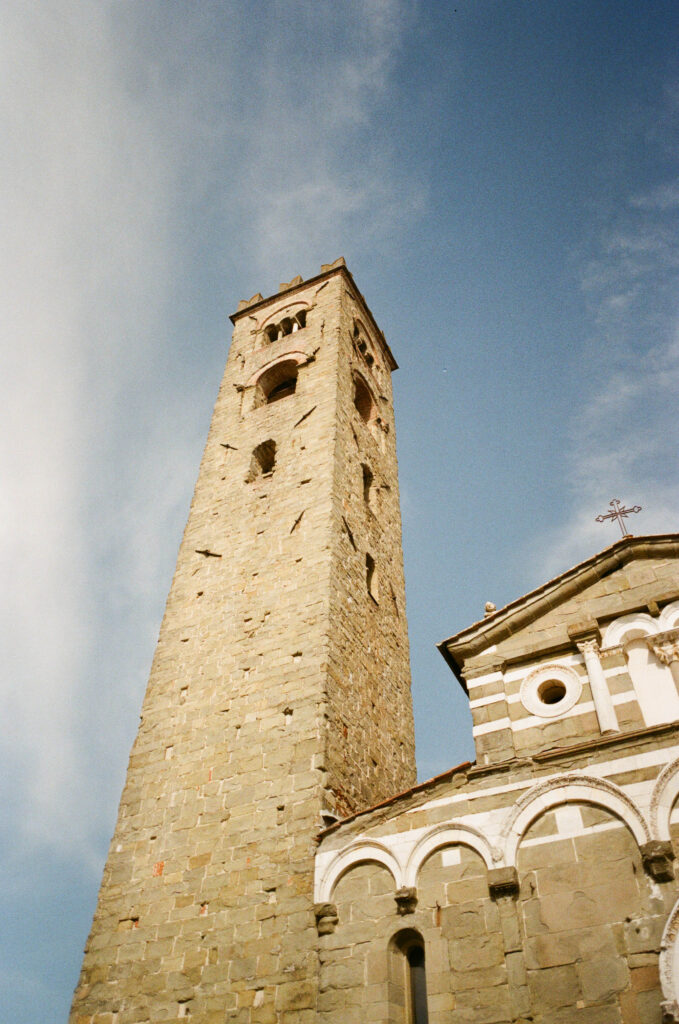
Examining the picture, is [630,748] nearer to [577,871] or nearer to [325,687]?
[577,871]

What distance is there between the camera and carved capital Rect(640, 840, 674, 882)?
301 inches

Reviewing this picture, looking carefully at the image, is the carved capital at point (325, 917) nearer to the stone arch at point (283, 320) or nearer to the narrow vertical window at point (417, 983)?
the narrow vertical window at point (417, 983)

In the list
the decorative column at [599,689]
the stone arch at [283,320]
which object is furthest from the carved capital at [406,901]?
the stone arch at [283,320]

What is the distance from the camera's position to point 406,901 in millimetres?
8742

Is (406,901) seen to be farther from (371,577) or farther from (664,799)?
(371,577)

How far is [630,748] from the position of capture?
Answer: 28.5ft

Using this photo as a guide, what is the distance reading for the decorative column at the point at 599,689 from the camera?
926cm

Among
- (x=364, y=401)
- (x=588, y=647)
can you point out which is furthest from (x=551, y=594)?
(x=364, y=401)

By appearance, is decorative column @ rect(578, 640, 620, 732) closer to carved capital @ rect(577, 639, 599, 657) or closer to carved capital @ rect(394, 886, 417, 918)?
carved capital @ rect(577, 639, 599, 657)

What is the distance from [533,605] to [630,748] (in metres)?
2.64

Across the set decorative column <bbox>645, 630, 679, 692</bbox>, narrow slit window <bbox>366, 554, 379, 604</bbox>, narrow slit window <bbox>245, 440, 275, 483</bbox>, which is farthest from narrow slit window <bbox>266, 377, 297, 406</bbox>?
decorative column <bbox>645, 630, 679, 692</bbox>

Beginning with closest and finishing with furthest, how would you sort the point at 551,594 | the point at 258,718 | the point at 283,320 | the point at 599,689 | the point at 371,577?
the point at 599,689 → the point at 551,594 → the point at 258,718 → the point at 371,577 → the point at 283,320

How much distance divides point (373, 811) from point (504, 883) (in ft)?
6.43

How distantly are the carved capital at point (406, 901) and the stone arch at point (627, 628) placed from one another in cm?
381
